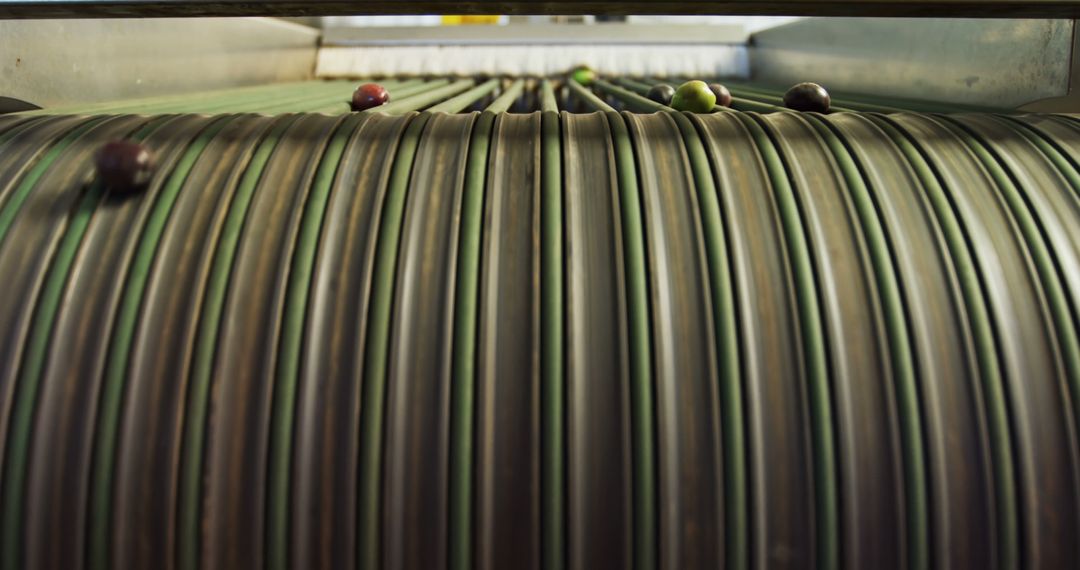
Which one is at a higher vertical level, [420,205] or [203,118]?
[203,118]

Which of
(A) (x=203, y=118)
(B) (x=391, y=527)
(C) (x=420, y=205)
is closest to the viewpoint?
(B) (x=391, y=527)

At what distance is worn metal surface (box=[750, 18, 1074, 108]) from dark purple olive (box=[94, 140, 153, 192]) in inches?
50.8

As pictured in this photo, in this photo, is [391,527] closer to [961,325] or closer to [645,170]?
[645,170]

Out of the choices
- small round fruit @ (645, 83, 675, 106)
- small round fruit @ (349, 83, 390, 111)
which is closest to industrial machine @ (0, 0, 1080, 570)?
small round fruit @ (349, 83, 390, 111)

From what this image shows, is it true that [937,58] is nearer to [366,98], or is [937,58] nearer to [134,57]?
[366,98]

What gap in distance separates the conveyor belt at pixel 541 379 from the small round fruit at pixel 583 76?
1758 mm

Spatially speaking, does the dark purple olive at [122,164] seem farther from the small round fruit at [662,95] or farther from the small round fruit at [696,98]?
the small round fruit at [662,95]

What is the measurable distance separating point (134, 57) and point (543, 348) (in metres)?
1.41

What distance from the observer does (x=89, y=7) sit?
895 mm

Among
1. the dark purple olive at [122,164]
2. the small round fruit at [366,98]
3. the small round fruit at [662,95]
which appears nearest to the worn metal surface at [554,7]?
the dark purple olive at [122,164]

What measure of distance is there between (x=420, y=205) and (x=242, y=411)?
0.29 meters

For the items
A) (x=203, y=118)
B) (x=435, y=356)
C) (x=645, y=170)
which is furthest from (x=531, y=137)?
(x=203, y=118)

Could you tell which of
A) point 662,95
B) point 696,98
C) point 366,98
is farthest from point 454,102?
point 696,98

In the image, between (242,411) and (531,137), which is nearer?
(242,411)
